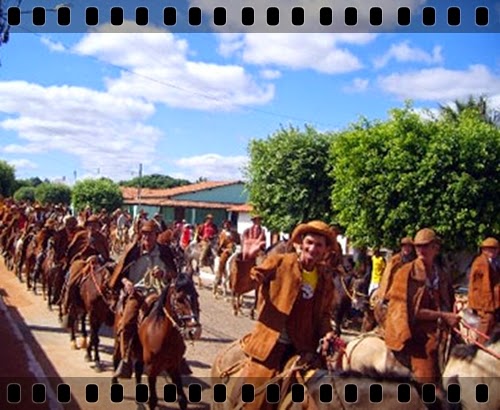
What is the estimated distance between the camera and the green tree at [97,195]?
193 ft

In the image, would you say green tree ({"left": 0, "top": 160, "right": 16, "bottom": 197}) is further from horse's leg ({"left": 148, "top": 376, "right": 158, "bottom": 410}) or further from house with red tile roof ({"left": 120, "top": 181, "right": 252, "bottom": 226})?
horse's leg ({"left": 148, "top": 376, "right": 158, "bottom": 410})

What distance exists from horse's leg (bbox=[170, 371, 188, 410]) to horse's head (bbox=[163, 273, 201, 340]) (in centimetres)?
87

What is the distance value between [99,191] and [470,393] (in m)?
55.8

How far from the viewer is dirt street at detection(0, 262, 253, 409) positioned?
29.3 feet

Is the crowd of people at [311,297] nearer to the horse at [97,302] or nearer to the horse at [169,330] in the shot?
the horse at [169,330]

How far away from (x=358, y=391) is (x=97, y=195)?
5648 cm

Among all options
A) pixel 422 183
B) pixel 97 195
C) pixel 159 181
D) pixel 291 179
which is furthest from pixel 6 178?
pixel 422 183

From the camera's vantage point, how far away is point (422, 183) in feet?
58.2

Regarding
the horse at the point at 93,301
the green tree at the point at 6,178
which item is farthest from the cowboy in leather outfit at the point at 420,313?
the green tree at the point at 6,178

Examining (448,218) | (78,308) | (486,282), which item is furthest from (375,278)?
(78,308)

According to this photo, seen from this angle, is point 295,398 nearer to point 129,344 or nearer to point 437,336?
point 437,336

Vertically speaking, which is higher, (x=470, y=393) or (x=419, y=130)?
(x=419, y=130)

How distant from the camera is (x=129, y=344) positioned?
866 cm

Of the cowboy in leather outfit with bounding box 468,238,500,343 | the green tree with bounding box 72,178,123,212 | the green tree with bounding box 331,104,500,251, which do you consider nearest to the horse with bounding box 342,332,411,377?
the cowboy in leather outfit with bounding box 468,238,500,343
